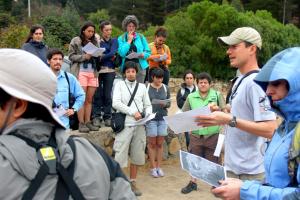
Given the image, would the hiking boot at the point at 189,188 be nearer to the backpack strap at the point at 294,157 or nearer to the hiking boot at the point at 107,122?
the hiking boot at the point at 107,122

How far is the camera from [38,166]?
1374 millimetres

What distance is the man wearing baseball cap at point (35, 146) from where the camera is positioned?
1.35m

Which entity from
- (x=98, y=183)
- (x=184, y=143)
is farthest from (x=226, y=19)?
(x=98, y=183)

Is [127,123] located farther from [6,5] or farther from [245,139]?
[6,5]

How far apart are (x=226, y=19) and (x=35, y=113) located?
67.0ft

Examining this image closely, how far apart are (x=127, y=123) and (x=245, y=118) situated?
10.2 ft

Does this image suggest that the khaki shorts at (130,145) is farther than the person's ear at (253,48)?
Yes

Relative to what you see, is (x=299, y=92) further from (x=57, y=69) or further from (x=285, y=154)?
(x=57, y=69)

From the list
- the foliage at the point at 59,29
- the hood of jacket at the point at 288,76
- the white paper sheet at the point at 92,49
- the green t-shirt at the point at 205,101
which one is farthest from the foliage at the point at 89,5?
the hood of jacket at the point at 288,76

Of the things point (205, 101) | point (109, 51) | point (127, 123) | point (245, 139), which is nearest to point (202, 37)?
point (109, 51)

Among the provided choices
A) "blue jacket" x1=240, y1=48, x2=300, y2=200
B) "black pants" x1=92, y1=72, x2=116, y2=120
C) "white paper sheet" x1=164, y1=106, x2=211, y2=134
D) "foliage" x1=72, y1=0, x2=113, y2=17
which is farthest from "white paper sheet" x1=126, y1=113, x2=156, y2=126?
"foliage" x1=72, y1=0, x2=113, y2=17

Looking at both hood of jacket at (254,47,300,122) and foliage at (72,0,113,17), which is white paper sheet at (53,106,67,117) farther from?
foliage at (72,0,113,17)

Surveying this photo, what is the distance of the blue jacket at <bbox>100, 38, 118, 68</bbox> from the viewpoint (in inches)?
256

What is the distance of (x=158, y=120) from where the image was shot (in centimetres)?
648
